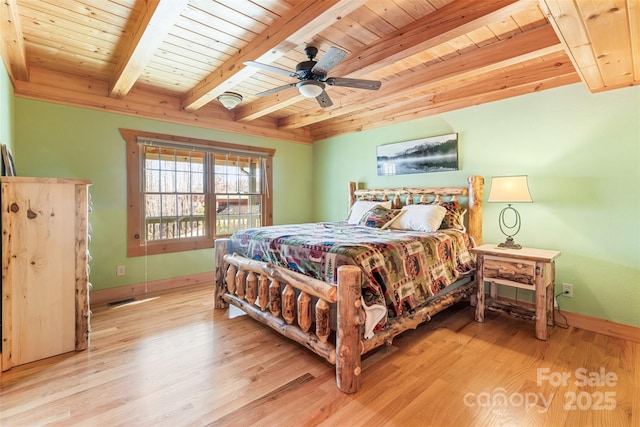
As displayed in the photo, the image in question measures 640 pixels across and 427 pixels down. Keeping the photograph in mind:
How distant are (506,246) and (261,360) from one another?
247 centimetres

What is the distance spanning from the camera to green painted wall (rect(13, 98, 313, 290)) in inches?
121

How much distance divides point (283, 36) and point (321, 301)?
1934 millimetres

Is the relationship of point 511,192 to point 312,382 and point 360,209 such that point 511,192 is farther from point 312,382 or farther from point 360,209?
point 312,382

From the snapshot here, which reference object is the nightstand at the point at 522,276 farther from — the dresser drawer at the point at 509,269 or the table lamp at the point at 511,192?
the table lamp at the point at 511,192

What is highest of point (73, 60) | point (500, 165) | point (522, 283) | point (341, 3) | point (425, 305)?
point (73, 60)

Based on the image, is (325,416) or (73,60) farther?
(73,60)

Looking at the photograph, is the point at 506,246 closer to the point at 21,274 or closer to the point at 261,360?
the point at 261,360

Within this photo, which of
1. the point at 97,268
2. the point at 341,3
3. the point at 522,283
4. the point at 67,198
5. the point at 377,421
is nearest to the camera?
the point at 377,421

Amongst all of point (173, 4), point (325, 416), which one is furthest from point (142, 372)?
point (173, 4)

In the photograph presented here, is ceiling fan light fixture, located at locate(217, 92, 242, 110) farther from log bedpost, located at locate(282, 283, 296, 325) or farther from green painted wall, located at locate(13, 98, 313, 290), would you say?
log bedpost, located at locate(282, 283, 296, 325)

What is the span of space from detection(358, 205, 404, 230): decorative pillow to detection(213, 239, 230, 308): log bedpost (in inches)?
66.0

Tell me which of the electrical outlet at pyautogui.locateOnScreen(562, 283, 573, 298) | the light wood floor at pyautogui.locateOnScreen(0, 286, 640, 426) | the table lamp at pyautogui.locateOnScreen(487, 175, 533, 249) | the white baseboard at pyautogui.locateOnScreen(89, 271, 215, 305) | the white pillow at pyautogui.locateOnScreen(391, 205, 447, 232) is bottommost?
the light wood floor at pyautogui.locateOnScreen(0, 286, 640, 426)

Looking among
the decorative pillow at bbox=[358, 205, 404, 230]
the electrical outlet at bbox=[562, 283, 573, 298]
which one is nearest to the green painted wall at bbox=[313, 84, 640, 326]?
the electrical outlet at bbox=[562, 283, 573, 298]

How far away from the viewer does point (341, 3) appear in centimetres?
170
